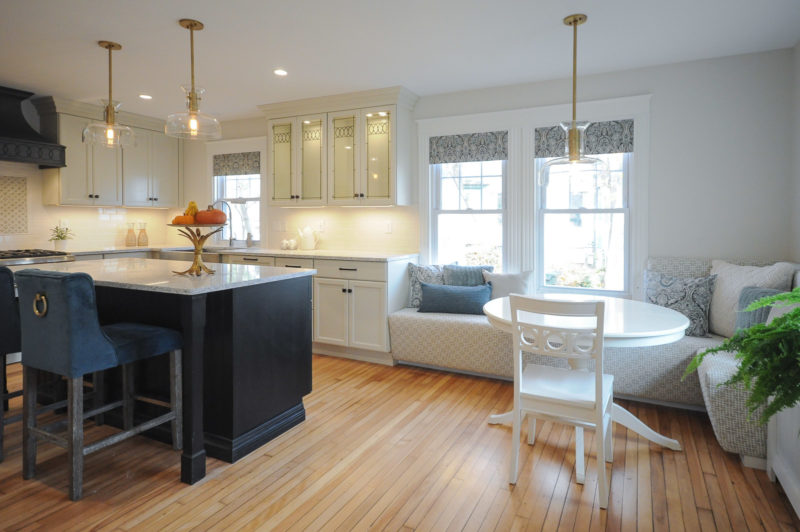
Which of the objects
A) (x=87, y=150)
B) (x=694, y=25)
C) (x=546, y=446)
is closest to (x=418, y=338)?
(x=546, y=446)

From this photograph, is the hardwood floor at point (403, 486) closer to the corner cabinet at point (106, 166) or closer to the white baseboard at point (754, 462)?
the white baseboard at point (754, 462)

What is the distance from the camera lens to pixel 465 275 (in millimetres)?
4273

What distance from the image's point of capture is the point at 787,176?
135 inches

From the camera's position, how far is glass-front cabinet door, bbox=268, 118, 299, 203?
200 inches

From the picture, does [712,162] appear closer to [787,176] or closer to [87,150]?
[787,176]

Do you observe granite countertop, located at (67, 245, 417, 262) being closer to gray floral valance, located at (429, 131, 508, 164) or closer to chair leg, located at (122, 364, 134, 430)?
gray floral valance, located at (429, 131, 508, 164)

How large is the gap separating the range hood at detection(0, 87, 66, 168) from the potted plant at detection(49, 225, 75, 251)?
2.52 ft

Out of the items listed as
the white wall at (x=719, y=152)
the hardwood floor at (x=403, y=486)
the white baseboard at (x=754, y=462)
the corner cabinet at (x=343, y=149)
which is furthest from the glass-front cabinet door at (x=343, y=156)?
the white baseboard at (x=754, y=462)

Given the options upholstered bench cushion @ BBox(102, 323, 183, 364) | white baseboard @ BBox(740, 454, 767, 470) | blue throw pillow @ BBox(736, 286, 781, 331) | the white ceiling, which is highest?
the white ceiling

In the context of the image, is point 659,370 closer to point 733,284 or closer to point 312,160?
point 733,284

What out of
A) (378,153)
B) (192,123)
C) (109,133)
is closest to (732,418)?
(192,123)

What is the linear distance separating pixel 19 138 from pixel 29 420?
3.42 meters

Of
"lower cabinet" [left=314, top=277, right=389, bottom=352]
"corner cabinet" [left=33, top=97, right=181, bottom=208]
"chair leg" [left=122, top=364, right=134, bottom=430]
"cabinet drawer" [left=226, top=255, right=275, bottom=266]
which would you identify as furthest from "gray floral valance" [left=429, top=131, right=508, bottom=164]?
"corner cabinet" [left=33, top=97, right=181, bottom=208]

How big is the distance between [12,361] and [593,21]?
17.4 feet
